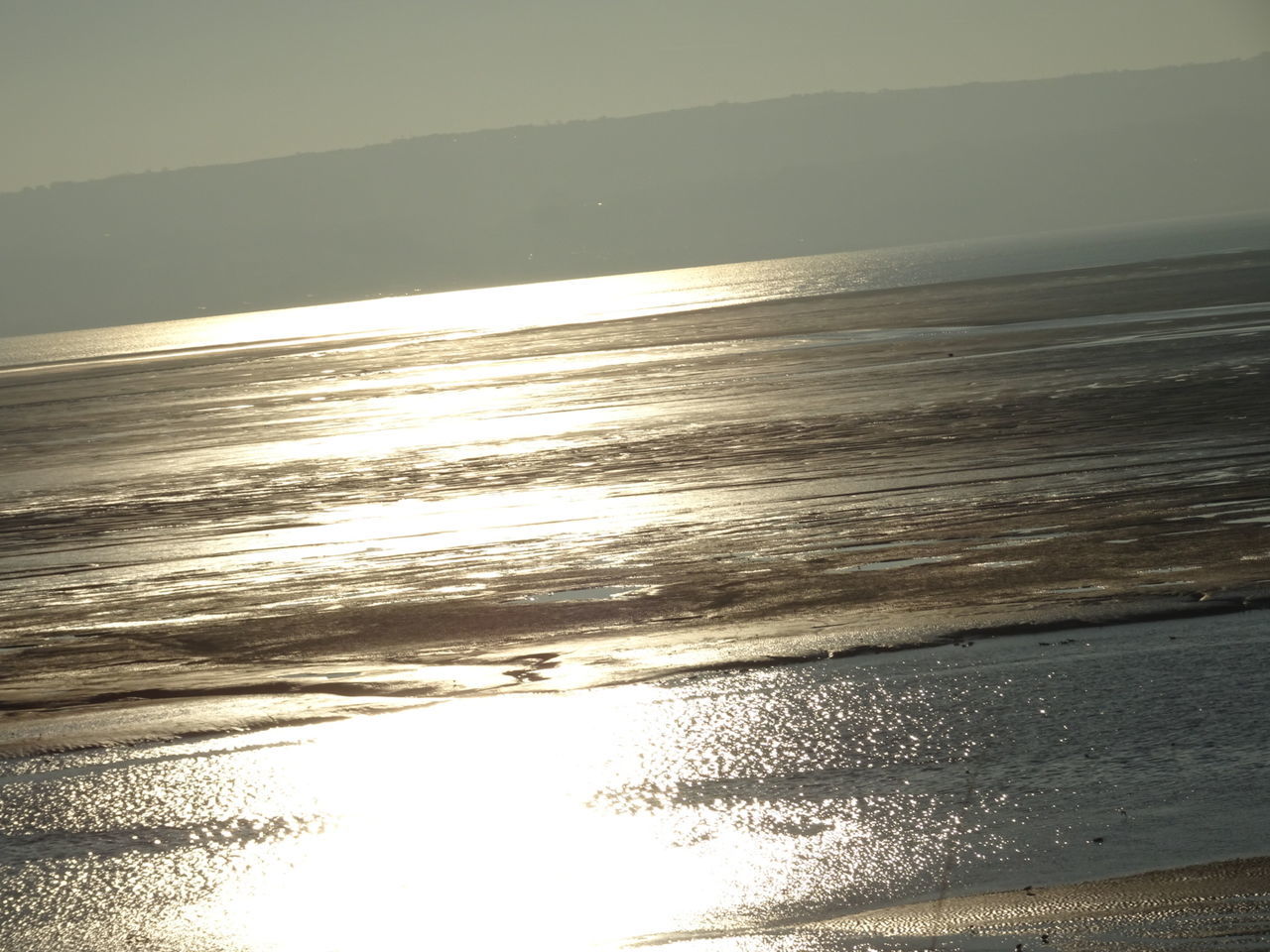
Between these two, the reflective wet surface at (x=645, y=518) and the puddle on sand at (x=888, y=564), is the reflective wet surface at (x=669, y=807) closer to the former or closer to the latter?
the reflective wet surface at (x=645, y=518)

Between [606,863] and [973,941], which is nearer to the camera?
[973,941]

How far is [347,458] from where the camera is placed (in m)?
26.9

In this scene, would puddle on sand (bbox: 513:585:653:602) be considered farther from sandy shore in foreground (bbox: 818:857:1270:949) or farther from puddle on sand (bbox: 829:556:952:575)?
sandy shore in foreground (bbox: 818:857:1270:949)

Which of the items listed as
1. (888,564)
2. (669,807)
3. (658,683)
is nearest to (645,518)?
(888,564)

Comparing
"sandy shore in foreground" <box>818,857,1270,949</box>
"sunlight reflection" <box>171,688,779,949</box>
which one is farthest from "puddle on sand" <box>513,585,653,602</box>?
"sandy shore in foreground" <box>818,857,1270,949</box>

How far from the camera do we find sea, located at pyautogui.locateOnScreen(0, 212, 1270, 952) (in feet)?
22.0

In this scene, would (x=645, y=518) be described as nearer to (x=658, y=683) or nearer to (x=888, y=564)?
(x=888, y=564)

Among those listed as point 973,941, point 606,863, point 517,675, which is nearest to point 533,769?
point 606,863

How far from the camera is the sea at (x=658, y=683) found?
6.71 metres

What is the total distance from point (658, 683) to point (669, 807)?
2.32 m

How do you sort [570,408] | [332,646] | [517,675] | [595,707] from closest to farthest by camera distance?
1. [595,707]
2. [517,675]
3. [332,646]
4. [570,408]

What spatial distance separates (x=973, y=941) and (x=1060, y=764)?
2114 mm

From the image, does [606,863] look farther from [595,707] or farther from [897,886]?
[595,707]

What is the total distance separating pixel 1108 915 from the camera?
601 cm
